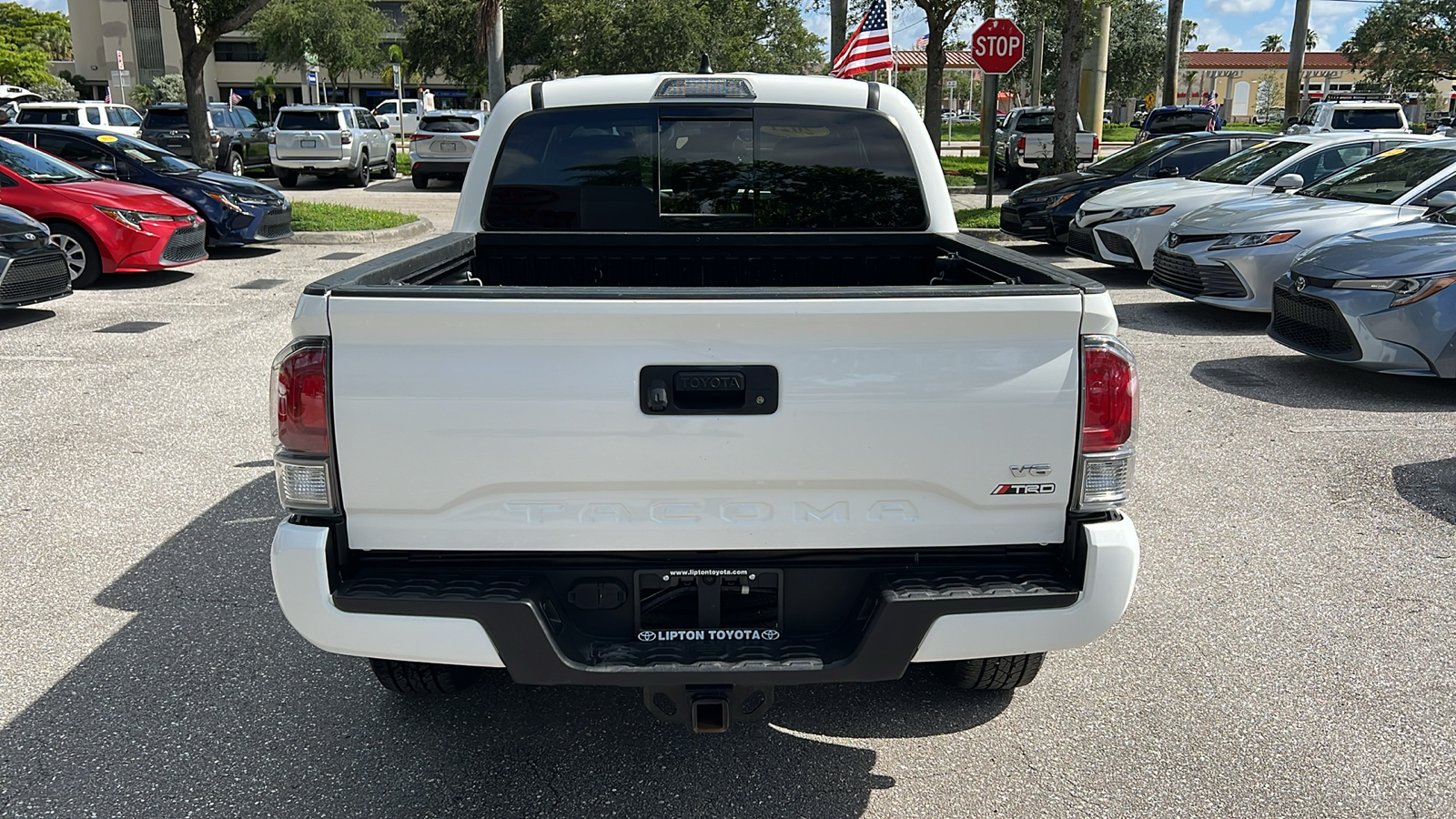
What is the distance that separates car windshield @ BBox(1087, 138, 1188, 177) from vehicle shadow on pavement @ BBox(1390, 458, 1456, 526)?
31.8 ft

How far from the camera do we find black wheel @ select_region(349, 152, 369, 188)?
2562 cm

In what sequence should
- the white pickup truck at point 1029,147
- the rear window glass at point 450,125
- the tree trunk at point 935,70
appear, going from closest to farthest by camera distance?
the rear window glass at point 450,125
the tree trunk at point 935,70
the white pickup truck at point 1029,147

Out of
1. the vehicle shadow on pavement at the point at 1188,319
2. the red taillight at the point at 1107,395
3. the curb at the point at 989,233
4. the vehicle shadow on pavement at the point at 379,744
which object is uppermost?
the red taillight at the point at 1107,395

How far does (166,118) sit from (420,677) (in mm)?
26991

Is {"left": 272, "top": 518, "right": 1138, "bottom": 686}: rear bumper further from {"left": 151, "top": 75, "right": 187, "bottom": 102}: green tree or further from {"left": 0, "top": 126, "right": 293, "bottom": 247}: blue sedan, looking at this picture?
{"left": 151, "top": 75, "right": 187, "bottom": 102}: green tree

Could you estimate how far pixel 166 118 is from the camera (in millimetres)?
26547

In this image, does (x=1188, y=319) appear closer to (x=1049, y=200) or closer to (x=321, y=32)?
(x=1049, y=200)

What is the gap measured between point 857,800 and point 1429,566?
10.7 feet

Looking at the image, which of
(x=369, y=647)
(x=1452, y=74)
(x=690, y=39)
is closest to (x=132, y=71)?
(x=690, y=39)

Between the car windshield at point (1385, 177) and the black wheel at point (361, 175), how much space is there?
66.0ft

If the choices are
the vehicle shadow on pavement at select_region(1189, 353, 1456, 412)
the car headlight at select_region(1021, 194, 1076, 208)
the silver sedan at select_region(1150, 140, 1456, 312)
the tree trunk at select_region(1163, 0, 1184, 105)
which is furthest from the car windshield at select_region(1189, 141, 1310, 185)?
the tree trunk at select_region(1163, 0, 1184, 105)

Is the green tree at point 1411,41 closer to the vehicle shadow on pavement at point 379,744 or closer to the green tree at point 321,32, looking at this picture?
the green tree at point 321,32

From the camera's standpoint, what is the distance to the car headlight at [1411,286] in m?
7.68

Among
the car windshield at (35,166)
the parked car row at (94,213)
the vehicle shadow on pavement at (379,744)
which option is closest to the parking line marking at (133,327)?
the parked car row at (94,213)
